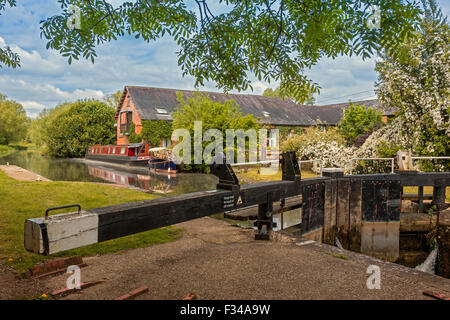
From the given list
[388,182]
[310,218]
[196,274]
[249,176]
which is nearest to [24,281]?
[196,274]

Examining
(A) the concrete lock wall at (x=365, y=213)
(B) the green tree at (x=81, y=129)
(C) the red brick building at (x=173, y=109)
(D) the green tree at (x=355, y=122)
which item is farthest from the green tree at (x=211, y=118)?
(B) the green tree at (x=81, y=129)

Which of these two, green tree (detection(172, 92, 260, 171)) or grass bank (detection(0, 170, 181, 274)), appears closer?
grass bank (detection(0, 170, 181, 274))

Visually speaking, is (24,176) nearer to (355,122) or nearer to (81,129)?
(81,129)

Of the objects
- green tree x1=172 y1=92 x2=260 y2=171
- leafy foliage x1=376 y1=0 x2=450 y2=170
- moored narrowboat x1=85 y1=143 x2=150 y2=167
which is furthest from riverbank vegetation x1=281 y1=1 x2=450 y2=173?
moored narrowboat x1=85 y1=143 x2=150 y2=167

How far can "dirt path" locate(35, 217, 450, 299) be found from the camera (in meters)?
3.25

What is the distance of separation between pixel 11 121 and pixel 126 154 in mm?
39317

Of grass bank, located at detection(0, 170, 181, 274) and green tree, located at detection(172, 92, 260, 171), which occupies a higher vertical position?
green tree, located at detection(172, 92, 260, 171)

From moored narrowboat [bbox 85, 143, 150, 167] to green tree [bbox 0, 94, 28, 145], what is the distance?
32.2 metres

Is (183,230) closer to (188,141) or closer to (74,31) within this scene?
(74,31)

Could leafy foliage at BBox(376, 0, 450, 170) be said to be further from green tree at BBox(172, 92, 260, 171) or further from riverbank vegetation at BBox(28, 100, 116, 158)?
riverbank vegetation at BBox(28, 100, 116, 158)

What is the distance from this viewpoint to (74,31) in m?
3.36

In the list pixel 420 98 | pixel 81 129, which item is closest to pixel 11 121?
pixel 81 129

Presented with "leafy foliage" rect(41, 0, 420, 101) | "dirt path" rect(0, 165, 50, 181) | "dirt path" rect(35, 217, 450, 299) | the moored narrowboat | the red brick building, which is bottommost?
"dirt path" rect(35, 217, 450, 299)

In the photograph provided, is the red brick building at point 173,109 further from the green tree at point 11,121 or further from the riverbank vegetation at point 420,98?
the green tree at point 11,121
